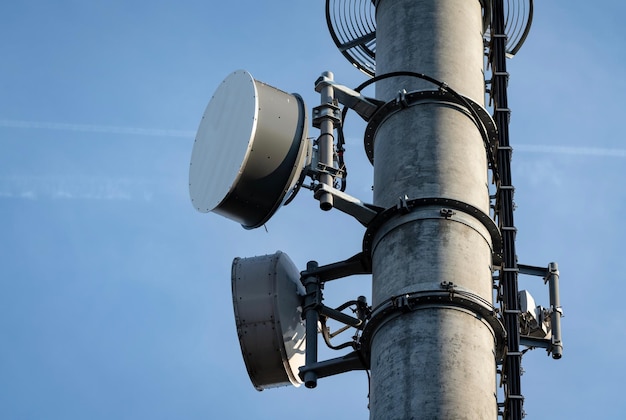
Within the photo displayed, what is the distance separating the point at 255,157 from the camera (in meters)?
23.9

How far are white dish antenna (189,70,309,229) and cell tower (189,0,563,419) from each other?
0.08 ft

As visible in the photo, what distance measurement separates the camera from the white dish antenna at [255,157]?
2397 cm

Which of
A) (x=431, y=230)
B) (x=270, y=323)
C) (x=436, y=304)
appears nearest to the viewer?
(x=436, y=304)

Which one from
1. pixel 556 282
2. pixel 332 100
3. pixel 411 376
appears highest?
pixel 332 100

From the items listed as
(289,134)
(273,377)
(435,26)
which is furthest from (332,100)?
(273,377)

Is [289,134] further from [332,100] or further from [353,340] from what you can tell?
[353,340]

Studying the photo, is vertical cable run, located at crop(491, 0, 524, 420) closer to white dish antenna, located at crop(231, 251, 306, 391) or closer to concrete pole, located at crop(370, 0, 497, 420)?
concrete pole, located at crop(370, 0, 497, 420)

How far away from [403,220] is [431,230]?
22.1 inches

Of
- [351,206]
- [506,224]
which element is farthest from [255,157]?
[506,224]

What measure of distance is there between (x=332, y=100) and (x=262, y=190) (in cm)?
210

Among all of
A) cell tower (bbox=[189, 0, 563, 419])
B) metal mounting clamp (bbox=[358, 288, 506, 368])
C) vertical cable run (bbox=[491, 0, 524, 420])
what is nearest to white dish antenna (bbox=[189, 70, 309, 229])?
cell tower (bbox=[189, 0, 563, 419])

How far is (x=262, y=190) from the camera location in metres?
24.1

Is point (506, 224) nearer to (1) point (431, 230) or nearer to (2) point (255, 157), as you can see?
(1) point (431, 230)

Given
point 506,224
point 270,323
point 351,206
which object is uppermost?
point 506,224
